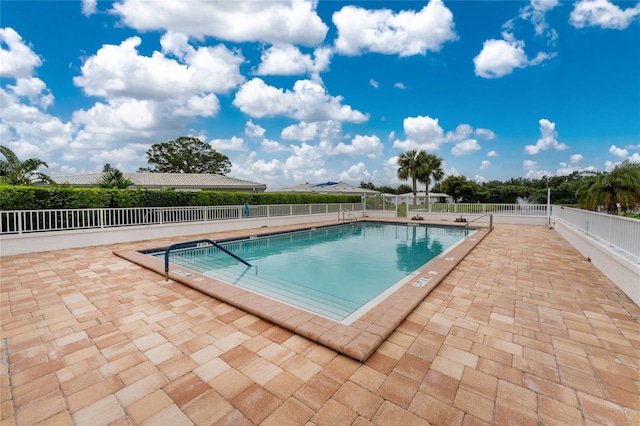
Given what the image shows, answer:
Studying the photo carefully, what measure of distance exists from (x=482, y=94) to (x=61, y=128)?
2539cm

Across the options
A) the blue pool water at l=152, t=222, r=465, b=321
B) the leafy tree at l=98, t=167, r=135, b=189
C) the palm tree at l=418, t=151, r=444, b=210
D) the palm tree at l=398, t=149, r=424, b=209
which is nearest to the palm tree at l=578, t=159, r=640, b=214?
the blue pool water at l=152, t=222, r=465, b=321

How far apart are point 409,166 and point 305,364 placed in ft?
76.2

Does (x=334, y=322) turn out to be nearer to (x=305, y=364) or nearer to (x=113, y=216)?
(x=305, y=364)

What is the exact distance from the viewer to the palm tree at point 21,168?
14.0 metres

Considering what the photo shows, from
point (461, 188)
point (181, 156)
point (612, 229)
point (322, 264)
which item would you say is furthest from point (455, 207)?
point (181, 156)

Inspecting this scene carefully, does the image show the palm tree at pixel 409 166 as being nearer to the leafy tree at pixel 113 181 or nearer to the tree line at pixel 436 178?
the tree line at pixel 436 178

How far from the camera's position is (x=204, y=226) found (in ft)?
38.1

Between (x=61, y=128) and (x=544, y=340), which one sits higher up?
(x=61, y=128)

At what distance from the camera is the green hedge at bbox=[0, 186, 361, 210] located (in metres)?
7.49

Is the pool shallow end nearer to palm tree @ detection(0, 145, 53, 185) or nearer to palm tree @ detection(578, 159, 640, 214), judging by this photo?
palm tree @ detection(578, 159, 640, 214)

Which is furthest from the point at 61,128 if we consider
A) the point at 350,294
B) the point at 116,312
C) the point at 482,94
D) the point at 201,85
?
the point at 482,94

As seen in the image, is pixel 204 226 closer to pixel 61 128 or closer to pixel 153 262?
pixel 153 262

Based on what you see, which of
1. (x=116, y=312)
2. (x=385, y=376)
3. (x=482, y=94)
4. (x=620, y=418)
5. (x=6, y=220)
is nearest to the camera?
(x=620, y=418)

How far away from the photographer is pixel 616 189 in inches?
413
